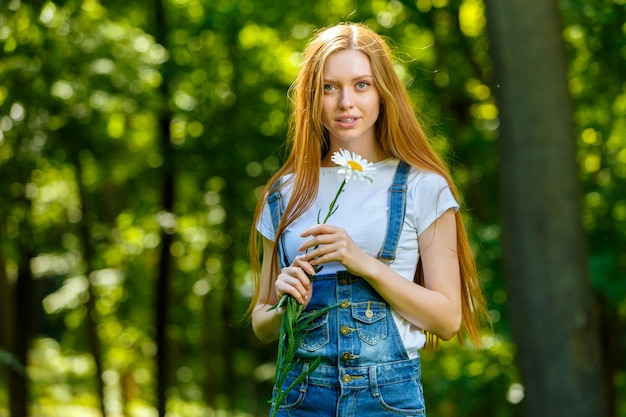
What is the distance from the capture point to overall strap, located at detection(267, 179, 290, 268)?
8.13 ft

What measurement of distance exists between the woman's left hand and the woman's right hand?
0.02m

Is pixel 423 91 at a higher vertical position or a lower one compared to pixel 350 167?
higher

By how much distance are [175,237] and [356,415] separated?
996 cm

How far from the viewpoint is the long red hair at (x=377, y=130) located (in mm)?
2465

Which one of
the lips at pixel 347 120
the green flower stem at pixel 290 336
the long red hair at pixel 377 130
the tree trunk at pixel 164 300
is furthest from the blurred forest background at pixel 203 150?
the green flower stem at pixel 290 336

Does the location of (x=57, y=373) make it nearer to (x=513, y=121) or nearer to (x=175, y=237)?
(x=175, y=237)

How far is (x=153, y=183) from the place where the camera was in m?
12.1

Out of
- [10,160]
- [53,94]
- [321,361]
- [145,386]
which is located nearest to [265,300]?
[321,361]

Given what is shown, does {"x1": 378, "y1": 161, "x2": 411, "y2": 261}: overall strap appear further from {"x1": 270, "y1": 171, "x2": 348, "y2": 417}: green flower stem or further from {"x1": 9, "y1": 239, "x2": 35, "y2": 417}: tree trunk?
{"x1": 9, "y1": 239, "x2": 35, "y2": 417}: tree trunk

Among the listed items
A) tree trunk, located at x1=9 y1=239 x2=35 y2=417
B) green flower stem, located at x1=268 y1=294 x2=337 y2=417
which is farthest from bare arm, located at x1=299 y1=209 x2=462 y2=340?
tree trunk, located at x1=9 y1=239 x2=35 y2=417

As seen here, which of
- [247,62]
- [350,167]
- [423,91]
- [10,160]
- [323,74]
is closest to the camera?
[350,167]

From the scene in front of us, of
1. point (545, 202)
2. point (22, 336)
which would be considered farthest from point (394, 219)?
point (22, 336)

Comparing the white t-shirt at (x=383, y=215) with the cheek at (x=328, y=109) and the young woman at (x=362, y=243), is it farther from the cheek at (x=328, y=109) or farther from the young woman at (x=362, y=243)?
the cheek at (x=328, y=109)

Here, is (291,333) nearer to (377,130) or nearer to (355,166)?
(355,166)
